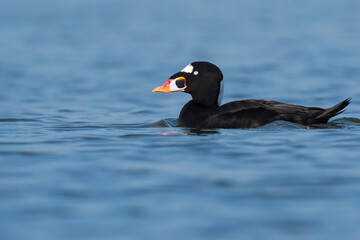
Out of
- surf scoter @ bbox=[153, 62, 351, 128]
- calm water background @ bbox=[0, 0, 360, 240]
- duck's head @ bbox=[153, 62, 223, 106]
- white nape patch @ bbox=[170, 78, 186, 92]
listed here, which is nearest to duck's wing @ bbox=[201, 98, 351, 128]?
surf scoter @ bbox=[153, 62, 351, 128]

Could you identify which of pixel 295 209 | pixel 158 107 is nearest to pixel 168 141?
pixel 295 209

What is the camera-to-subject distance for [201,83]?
31.7 feet

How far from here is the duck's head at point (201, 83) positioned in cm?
963

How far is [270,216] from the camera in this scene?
16.6ft

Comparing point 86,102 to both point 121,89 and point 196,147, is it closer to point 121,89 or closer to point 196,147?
point 121,89

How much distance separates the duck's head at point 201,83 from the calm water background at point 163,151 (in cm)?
50

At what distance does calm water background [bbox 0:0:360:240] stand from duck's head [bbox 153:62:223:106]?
50 cm

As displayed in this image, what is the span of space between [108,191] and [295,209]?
1453 mm

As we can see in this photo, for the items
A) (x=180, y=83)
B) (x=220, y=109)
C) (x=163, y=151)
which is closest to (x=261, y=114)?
(x=220, y=109)

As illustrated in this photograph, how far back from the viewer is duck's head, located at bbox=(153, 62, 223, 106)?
9.63 m

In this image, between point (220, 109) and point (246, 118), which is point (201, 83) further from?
point (246, 118)

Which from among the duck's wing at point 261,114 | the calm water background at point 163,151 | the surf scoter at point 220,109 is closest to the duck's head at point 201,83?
the surf scoter at point 220,109

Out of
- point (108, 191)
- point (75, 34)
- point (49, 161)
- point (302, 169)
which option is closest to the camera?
point (108, 191)

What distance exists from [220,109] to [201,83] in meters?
0.72
